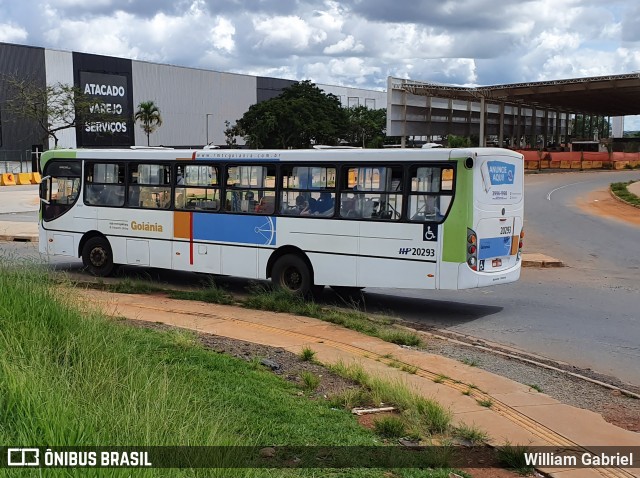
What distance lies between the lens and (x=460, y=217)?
38.5ft

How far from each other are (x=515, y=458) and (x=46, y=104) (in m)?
70.5

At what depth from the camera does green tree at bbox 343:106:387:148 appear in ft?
341

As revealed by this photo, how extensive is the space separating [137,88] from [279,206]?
255 ft

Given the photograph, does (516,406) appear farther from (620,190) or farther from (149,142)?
(149,142)

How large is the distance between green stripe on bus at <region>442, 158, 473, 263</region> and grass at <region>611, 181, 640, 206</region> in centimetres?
2593

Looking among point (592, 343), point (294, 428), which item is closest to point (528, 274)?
point (592, 343)

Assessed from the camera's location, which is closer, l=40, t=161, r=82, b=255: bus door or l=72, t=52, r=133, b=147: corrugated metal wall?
l=40, t=161, r=82, b=255: bus door

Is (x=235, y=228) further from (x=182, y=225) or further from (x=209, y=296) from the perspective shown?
(x=209, y=296)

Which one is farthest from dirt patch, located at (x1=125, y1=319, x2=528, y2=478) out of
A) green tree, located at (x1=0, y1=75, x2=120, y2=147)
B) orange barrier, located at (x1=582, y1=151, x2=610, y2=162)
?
orange barrier, located at (x1=582, y1=151, x2=610, y2=162)

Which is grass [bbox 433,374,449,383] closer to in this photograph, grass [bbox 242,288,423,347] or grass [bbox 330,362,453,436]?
grass [bbox 330,362,453,436]

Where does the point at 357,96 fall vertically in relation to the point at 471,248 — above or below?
above

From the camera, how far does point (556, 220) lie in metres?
29.1

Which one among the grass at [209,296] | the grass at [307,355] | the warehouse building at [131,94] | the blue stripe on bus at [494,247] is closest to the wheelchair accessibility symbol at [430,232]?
the blue stripe on bus at [494,247]

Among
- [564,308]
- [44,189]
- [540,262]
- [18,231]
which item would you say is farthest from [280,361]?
[18,231]
